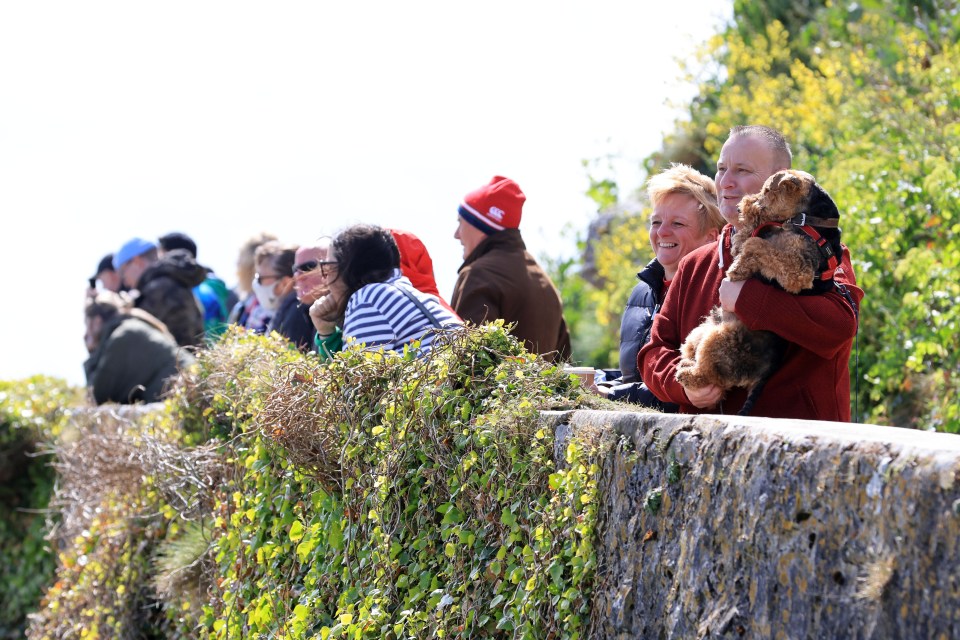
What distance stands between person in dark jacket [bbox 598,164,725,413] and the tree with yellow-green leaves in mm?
865

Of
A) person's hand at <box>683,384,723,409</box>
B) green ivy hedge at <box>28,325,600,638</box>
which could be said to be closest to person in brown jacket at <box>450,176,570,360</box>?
green ivy hedge at <box>28,325,600,638</box>

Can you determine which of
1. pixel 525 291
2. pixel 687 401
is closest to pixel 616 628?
pixel 687 401

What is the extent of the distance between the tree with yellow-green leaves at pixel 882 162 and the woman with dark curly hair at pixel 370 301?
1.97 m

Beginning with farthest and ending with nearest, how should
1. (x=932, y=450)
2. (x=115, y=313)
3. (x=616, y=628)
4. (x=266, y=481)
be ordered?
(x=115, y=313), (x=266, y=481), (x=616, y=628), (x=932, y=450)

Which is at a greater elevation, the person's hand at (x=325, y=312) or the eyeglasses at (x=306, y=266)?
the eyeglasses at (x=306, y=266)

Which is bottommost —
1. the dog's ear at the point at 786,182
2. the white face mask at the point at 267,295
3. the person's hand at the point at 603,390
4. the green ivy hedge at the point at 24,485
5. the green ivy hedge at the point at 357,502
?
the green ivy hedge at the point at 24,485

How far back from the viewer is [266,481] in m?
5.68

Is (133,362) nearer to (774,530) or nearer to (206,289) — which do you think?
(206,289)

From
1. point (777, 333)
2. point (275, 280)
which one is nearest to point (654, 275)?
point (777, 333)

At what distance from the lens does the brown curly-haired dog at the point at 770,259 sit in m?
3.55

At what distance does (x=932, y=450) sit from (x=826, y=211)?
4.79 feet

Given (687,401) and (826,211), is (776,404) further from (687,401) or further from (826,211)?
(826,211)

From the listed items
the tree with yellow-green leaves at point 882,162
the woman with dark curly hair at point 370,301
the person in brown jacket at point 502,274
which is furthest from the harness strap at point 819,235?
the person in brown jacket at point 502,274

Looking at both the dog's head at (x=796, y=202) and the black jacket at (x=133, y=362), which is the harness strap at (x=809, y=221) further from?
the black jacket at (x=133, y=362)
